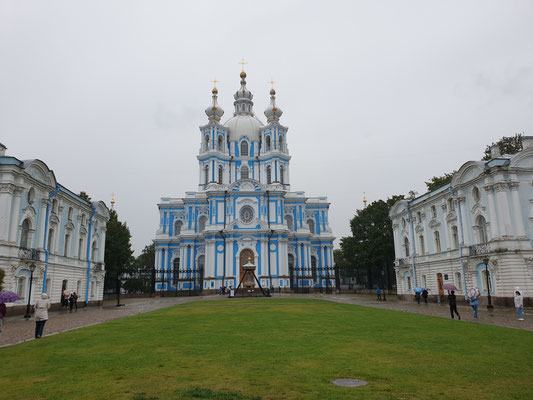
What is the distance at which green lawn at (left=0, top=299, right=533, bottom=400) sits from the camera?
6410 millimetres

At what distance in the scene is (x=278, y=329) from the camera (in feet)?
44.5

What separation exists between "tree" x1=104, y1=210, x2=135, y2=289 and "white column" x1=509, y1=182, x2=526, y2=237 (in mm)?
41193

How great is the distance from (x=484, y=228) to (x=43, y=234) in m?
28.6

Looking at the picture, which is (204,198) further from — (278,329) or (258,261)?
(278,329)

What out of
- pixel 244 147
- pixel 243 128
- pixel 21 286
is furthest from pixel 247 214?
pixel 21 286

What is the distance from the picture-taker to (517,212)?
981 inches

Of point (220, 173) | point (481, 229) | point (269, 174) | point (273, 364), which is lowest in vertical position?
point (273, 364)

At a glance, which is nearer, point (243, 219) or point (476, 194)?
point (476, 194)

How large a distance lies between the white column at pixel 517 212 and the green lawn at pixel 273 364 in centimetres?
1368

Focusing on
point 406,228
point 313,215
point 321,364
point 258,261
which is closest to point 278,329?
point 321,364

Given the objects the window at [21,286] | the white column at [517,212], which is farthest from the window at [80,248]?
the white column at [517,212]

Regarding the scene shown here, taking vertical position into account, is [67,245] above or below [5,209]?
below

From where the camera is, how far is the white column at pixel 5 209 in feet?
72.3

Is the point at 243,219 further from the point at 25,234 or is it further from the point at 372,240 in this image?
the point at 25,234
